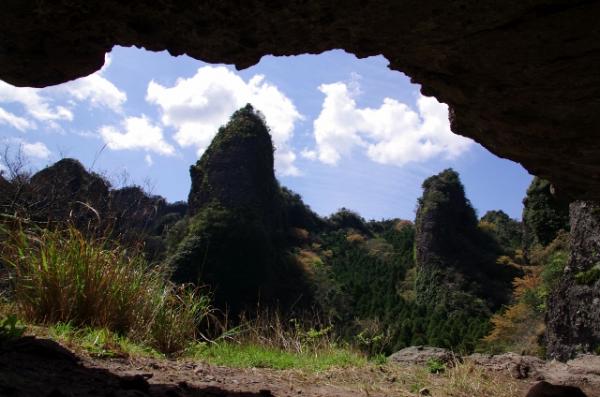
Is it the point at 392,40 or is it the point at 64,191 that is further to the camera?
the point at 64,191

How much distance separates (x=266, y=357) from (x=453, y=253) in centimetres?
2847

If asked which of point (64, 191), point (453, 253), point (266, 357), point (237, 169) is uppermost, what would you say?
point (237, 169)

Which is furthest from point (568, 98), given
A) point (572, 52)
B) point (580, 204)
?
point (580, 204)

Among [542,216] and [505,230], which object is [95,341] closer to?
[542,216]

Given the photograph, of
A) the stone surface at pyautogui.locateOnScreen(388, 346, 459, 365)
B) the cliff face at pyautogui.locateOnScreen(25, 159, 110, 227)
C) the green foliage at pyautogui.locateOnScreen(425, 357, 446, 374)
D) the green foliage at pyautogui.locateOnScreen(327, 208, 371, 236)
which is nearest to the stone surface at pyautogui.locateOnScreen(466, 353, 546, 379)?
the stone surface at pyautogui.locateOnScreen(388, 346, 459, 365)

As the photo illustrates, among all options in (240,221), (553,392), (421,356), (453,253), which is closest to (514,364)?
(421,356)

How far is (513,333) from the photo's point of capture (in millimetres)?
15461

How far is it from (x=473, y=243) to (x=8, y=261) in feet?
106

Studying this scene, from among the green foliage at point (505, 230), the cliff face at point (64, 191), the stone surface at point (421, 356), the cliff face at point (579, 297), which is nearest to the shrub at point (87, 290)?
the stone surface at point (421, 356)

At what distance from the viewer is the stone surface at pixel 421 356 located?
18.7ft

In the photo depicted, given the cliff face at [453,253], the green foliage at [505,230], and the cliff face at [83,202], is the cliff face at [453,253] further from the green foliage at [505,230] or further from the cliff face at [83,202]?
the cliff face at [83,202]

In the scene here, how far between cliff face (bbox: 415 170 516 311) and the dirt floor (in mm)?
24532

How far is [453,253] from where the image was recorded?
31.6m

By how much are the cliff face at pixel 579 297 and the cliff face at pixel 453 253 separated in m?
20.0
